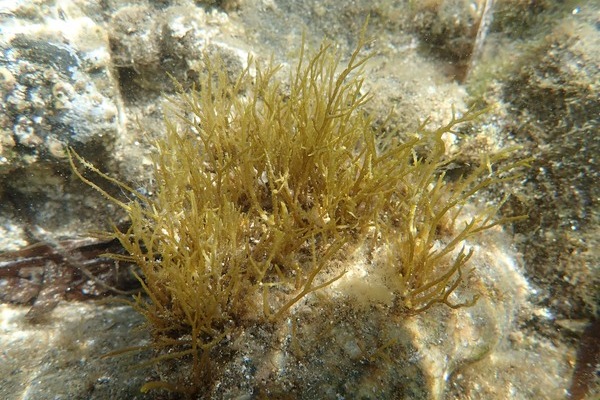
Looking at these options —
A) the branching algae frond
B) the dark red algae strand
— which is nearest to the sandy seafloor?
the dark red algae strand

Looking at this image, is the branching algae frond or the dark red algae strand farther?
the dark red algae strand

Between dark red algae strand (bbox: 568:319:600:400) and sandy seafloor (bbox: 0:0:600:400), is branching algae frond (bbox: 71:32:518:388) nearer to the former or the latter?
sandy seafloor (bbox: 0:0:600:400)

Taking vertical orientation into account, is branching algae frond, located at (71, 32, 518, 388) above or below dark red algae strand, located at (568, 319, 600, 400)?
above

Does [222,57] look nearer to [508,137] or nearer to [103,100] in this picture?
[103,100]

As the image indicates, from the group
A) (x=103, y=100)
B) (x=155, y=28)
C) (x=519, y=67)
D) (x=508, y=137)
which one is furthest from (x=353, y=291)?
(x=155, y=28)

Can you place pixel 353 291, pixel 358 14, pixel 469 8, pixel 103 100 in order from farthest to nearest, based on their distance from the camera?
pixel 358 14 < pixel 469 8 < pixel 103 100 < pixel 353 291

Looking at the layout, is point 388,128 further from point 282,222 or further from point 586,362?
point 586,362

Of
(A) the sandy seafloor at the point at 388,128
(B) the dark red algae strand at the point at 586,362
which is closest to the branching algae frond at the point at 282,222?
(A) the sandy seafloor at the point at 388,128
